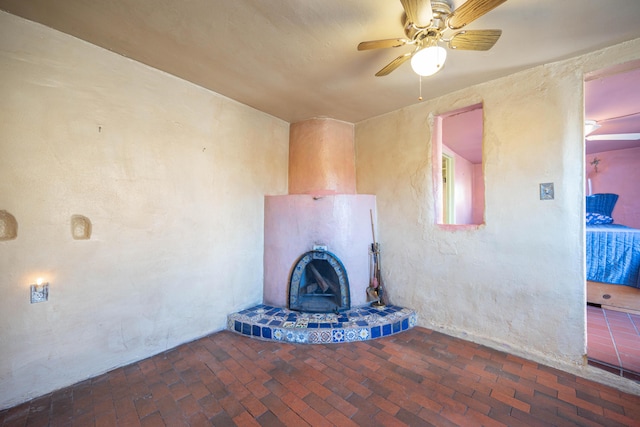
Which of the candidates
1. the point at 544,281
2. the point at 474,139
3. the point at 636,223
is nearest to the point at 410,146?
the point at 544,281

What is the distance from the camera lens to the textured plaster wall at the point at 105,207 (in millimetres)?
1536

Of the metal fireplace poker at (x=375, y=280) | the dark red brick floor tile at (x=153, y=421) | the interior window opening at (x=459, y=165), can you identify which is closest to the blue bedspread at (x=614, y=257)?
the interior window opening at (x=459, y=165)

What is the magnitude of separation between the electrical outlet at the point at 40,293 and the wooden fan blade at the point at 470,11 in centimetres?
294

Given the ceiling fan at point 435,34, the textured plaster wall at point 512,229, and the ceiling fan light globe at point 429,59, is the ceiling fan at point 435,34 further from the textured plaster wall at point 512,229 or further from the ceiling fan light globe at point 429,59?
the textured plaster wall at point 512,229

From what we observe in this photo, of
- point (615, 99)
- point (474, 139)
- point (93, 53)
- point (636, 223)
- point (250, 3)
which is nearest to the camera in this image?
point (250, 3)

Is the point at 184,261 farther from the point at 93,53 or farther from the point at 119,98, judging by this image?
the point at 93,53

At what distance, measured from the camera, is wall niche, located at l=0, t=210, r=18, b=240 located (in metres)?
1.50

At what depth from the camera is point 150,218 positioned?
205 centimetres

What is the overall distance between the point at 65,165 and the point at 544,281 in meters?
3.73

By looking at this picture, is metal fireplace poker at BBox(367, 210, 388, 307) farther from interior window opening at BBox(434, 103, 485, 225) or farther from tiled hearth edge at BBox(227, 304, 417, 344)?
interior window opening at BBox(434, 103, 485, 225)

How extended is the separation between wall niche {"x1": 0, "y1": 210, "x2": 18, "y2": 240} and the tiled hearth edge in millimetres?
1714

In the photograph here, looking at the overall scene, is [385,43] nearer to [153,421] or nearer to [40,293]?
[153,421]

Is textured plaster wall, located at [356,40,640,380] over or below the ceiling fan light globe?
below

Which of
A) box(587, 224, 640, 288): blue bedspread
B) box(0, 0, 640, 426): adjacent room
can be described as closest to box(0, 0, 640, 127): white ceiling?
box(0, 0, 640, 426): adjacent room
